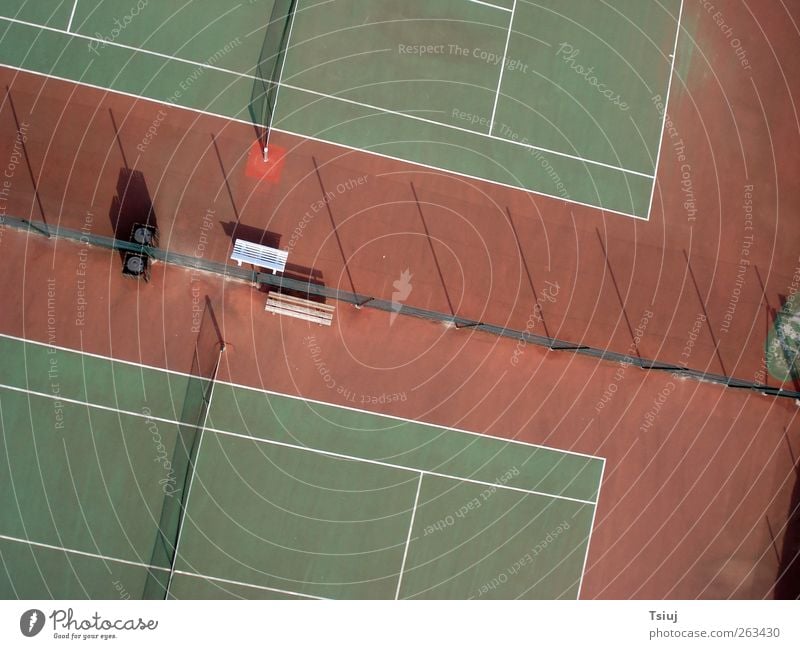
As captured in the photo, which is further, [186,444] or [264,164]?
[264,164]

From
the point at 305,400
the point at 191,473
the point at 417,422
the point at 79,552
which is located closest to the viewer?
the point at 79,552

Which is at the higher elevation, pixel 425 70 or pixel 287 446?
pixel 425 70

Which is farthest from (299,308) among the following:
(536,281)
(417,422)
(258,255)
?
(536,281)

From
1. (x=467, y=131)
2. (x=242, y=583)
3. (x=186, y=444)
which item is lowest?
(x=242, y=583)

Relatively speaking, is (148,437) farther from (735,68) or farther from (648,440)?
(735,68)

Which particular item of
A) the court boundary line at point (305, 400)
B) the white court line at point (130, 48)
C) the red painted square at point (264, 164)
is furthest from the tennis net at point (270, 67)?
the court boundary line at point (305, 400)

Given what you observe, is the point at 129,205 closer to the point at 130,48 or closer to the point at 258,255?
the point at 258,255
